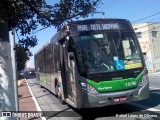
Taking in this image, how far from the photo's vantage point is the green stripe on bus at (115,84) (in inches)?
375

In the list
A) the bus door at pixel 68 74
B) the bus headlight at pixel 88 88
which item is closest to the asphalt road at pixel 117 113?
the bus door at pixel 68 74

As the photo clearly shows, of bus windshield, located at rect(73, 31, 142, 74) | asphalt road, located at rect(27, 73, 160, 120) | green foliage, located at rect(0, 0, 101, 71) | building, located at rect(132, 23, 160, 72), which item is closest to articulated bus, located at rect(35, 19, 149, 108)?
bus windshield, located at rect(73, 31, 142, 74)

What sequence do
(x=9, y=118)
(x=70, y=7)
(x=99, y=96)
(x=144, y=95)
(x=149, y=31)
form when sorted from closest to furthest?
(x=9, y=118) → (x=70, y=7) → (x=99, y=96) → (x=144, y=95) → (x=149, y=31)

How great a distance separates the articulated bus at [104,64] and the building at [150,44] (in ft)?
122

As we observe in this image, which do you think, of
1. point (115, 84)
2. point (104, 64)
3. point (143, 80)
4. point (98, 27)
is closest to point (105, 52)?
point (104, 64)

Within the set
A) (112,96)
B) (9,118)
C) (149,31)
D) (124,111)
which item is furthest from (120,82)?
(149,31)

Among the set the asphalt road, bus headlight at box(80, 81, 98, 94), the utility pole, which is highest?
the utility pole

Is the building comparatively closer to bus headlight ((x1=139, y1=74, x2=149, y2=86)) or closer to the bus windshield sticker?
bus headlight ((x1=139, y1=74, x2=149, y2=86))

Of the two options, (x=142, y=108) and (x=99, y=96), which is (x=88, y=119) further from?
(x=142, y=108)

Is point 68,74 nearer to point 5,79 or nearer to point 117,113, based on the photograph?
point 117,113

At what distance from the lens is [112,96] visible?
9.58 m

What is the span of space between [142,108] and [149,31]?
38.1 metres

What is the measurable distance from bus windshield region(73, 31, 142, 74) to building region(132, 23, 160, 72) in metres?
37.1

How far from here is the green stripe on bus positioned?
9.52 metres
